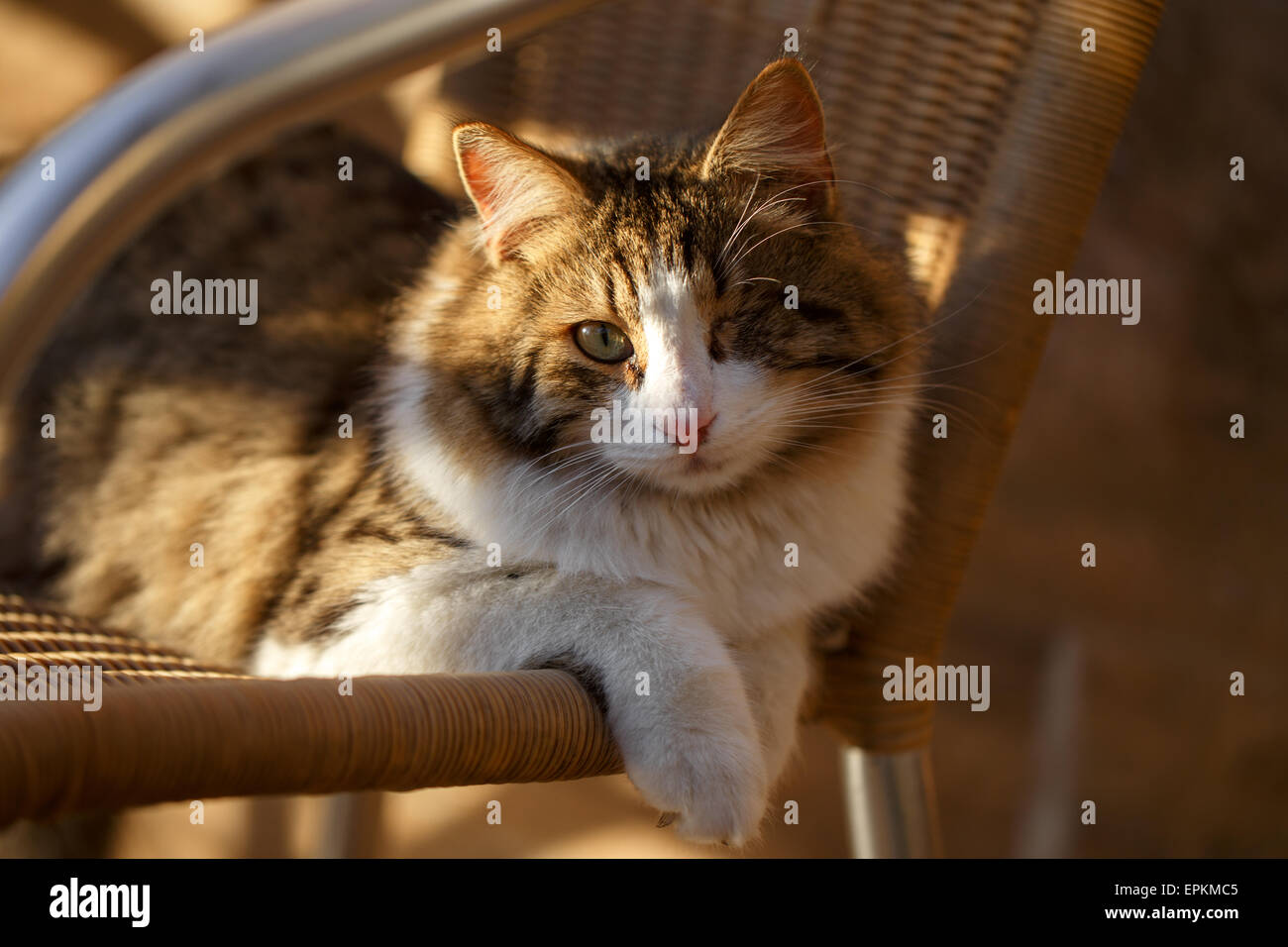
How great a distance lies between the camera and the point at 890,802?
3.60 feet

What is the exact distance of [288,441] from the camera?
3.88ft

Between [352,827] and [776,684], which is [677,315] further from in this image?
[352,827]

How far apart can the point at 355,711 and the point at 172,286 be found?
0.95 meters

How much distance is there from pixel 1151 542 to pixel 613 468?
140 cm

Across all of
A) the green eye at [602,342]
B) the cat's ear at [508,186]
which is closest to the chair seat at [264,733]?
the green eye at [602,342]

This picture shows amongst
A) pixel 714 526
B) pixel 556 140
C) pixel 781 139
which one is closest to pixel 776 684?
pixel 714 526

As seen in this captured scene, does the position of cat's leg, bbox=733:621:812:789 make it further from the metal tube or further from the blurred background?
the blurred background

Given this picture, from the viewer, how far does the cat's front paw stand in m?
0.72

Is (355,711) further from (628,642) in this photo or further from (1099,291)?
(1099,291)

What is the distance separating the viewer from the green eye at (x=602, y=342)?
2.91ft

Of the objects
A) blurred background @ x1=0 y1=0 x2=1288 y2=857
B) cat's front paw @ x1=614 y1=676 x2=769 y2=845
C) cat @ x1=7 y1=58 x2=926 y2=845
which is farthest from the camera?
blurred background @ x1=0 y1=0 x2=1288 y2=857
